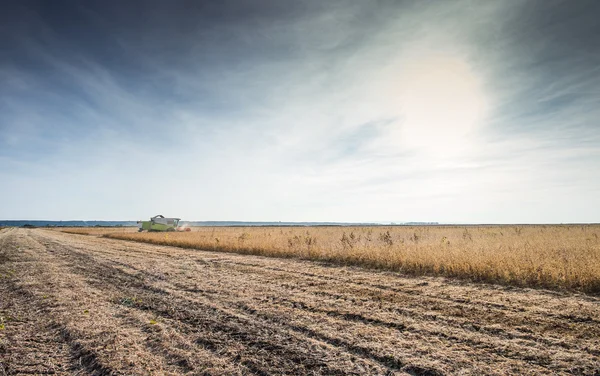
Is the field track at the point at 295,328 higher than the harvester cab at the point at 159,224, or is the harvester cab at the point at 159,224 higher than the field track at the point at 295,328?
the harvester cab at the point at 159,224

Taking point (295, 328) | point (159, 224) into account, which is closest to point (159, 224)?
point (159, 224)

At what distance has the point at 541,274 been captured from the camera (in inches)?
330

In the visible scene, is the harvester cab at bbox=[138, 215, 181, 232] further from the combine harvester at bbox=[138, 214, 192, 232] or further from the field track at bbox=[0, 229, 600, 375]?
the field track at bbox=[0, 229, 600, 375]

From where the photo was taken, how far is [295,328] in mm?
5426

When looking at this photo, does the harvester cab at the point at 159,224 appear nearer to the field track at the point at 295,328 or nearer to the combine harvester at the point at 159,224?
the combine harvester at the point at 159,224

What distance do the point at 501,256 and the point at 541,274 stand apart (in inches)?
69.0

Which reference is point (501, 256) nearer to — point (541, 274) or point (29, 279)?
point (541, 274)

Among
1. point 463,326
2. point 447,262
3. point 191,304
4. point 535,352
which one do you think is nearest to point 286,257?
point 447,262

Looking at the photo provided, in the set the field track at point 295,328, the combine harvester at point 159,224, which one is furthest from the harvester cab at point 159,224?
the field track at point 295,328

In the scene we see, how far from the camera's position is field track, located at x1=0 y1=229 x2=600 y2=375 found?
4148 mm

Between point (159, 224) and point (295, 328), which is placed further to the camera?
point (159, 224)

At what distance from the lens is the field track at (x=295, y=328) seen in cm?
415

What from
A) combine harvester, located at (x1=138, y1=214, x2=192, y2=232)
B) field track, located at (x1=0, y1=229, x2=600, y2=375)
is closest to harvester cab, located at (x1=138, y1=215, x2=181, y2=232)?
combine harvester, located at (x1=138, y1=214, x2=192, y2=232)

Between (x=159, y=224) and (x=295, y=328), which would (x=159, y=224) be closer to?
(x=159, y=224)
